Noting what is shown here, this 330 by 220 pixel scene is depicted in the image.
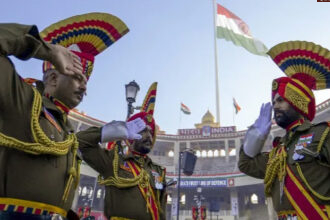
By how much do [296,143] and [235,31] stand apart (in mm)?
30232

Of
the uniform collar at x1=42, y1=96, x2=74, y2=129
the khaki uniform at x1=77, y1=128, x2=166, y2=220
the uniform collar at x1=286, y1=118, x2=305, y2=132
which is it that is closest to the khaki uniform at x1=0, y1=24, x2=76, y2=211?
the uniform collar at x1=42, y1=96, x2=74, y2=129

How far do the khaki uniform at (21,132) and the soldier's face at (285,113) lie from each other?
275cm

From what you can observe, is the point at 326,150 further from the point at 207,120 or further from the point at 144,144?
the point at 207,120

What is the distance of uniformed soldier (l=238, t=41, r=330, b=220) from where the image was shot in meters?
2.95

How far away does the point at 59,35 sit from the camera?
10.4ft

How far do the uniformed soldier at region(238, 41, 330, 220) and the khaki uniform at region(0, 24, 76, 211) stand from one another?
2417 millimetres

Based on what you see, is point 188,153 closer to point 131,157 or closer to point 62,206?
point 131,157

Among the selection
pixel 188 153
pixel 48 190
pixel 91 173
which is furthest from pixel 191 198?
pixel 48 190

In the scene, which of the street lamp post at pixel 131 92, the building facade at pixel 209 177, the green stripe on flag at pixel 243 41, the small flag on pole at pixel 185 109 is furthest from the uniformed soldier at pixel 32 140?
the small flag on pole at pixel 185 109

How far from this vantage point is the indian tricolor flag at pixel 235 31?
29.4 m

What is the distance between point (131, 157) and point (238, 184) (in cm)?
3308

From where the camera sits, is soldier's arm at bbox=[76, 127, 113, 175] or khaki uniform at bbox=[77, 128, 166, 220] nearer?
soldier's arm at bbox=[76, 127, 113, 175]

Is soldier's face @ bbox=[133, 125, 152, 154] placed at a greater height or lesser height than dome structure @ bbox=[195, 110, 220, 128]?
lesser

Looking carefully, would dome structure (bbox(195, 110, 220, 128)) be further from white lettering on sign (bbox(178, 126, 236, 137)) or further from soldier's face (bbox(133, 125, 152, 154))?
soldier's face (bbox(133, 125, 152, 154))
